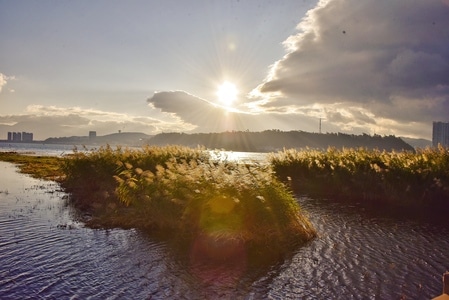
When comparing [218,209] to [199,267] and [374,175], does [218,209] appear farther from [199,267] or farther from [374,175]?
[374,175]

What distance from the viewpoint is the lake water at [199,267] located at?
918cm

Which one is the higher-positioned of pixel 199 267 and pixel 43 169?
pixel 43 169

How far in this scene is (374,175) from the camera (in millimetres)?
24859

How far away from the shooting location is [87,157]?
25.3 m

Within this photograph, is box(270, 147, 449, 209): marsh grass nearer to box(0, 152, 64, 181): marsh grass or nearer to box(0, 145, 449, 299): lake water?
box(0, 145, 449, 299): lake water

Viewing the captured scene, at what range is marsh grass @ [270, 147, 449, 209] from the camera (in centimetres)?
2155

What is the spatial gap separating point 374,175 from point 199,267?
1799 cm

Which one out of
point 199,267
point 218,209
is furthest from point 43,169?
point 199,267

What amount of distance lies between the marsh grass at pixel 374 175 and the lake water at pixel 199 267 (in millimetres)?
5606

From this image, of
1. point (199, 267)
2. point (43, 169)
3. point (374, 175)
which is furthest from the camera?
point (43, 169)

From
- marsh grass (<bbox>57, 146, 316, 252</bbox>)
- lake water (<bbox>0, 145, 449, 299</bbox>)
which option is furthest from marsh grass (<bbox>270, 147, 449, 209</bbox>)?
lake water (<bbox>0, 145, 449, 299</bbox>)

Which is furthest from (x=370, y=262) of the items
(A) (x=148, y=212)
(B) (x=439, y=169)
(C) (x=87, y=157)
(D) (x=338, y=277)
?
(C) (x=87, y=157)

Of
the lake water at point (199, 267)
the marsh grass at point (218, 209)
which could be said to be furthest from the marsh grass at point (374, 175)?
the lake water at point (199, 267)

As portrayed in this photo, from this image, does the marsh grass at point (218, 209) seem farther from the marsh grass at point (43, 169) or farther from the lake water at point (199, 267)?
the marsh grass at point (43, 169)
